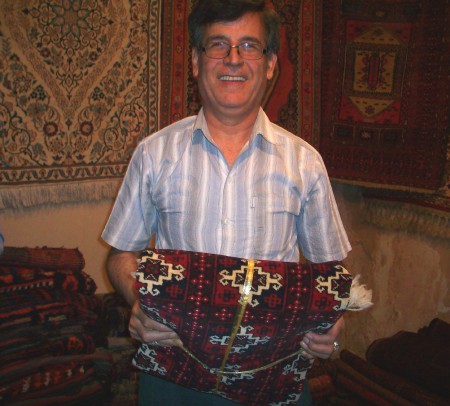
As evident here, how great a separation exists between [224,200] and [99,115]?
3.84ft

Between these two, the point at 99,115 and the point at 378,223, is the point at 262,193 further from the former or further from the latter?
the point at 378,223

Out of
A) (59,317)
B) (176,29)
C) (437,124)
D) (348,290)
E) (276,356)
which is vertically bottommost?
(59,317)

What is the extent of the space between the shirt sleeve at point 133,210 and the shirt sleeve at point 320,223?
15.6 inches

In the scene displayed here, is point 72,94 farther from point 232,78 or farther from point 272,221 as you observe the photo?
point 272,221

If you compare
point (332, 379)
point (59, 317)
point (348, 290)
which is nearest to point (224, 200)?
point (348, 290)

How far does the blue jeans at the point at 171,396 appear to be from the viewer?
3.63 feet

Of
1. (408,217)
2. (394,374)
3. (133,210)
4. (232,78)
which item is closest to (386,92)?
(408,217)

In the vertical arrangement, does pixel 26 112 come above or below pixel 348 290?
above

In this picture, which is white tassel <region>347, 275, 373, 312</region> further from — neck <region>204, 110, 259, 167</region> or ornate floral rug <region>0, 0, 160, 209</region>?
ornate floral rug <region>0, 0, 160, 209</region>

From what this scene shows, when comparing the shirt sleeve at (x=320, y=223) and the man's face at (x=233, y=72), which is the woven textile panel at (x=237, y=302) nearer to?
the shirt sleeve at (x=320, y=223)

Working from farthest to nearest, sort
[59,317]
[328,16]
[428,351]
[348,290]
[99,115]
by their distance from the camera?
1. [328,16]
2. [99,115]
3. [428,351]
4. [59,317]
5. [348,290]

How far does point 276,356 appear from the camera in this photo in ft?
3.28

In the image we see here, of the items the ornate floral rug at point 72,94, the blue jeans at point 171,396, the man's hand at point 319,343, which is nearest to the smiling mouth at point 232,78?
the man's hand at point 319,343

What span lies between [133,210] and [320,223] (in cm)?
47
